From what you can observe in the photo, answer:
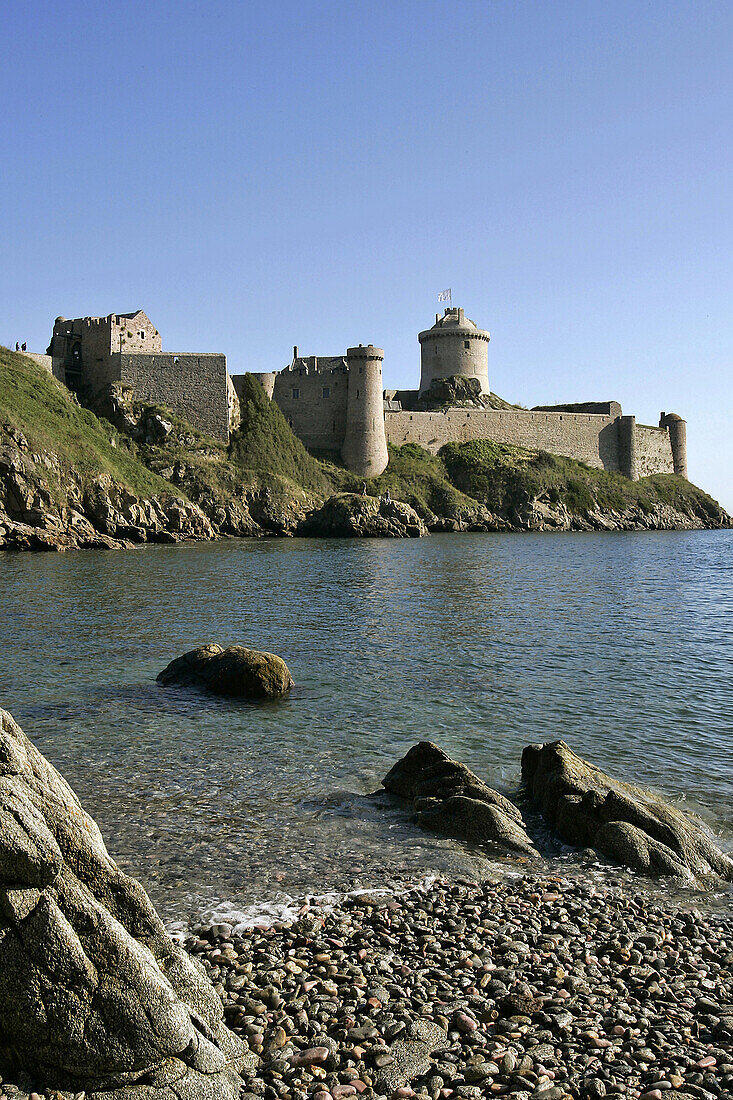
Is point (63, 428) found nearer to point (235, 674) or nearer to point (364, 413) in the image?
point (364, 413)

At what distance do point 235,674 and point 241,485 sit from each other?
5549 cm

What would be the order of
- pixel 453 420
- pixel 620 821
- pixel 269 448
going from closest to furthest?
pixel 620 821 → pixel 269 448 → pixel 453 420

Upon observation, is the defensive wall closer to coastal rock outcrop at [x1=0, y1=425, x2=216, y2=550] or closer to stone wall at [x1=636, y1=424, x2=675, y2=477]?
stone wall at [x1=636, y1=424, x2=675, y2=477]

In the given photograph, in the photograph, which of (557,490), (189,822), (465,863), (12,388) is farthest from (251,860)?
(557,490)

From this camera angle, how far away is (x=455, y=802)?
9.59 m

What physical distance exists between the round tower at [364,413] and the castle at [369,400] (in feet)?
0.33

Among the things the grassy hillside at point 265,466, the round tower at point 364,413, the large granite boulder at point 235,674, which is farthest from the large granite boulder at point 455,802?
the round tower at point 364,413

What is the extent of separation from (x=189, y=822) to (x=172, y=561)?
1344 inches

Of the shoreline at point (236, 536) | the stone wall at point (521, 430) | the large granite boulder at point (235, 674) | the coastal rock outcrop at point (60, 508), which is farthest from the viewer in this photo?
the stone wall at point (521, 430)

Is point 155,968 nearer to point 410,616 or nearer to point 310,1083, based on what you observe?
point 310,1083

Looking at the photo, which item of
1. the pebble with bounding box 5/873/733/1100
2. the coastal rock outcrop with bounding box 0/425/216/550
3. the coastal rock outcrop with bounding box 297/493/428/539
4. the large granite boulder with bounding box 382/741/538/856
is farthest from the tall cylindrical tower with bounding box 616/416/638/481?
the pebble with bounding box 5/873/733/1100

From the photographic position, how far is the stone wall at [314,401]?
83812mm

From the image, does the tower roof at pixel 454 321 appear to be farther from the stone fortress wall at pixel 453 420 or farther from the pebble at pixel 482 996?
the pebble at pixel 482 996

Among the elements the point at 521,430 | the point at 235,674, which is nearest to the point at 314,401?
the point at 521,430
